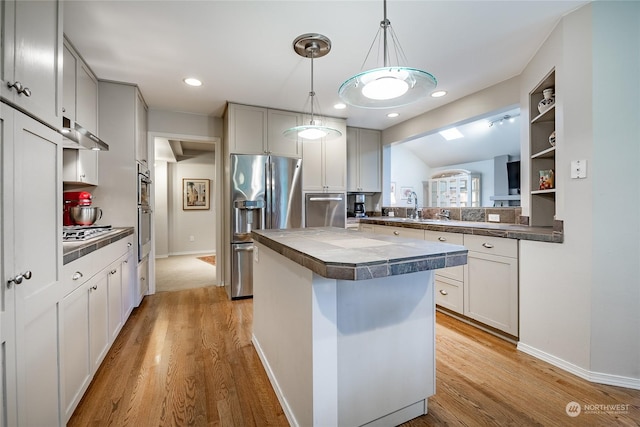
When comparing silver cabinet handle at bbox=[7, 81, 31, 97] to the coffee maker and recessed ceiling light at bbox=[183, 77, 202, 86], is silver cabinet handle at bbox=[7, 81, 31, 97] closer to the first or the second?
recessed ceiling light at bbox=[183, 77, 202, 86]

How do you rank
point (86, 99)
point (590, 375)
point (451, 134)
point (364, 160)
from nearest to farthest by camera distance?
1. point (590, 375)
2. point (86, 99)
3. point (364, 160)
4. point (451, 134)

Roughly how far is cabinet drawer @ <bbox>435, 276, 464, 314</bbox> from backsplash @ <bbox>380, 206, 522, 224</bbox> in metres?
0.89

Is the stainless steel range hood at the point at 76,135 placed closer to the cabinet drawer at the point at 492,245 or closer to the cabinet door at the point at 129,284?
the cabinet door at the point at 129,284

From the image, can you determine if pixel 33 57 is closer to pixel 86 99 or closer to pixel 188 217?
pixel 86 99

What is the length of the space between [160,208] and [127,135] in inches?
151

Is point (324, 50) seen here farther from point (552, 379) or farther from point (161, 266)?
point (161, 266)

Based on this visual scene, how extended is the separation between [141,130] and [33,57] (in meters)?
2.44

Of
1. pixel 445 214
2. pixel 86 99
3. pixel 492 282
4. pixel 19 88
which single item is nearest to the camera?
pixel 19 88

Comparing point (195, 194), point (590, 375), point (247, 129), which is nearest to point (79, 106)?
point (247, 129)

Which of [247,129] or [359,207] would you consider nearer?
[247,129]

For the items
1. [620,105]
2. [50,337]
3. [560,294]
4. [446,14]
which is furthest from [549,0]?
[50,337]

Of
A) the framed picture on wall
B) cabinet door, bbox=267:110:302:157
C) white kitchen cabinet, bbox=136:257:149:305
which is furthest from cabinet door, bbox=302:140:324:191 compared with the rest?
the framed picture on wall

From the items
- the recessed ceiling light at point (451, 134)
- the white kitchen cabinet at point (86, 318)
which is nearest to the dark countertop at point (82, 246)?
the white kitchen cabinet at point (86, 318)

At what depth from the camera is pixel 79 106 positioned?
7.82 ft
